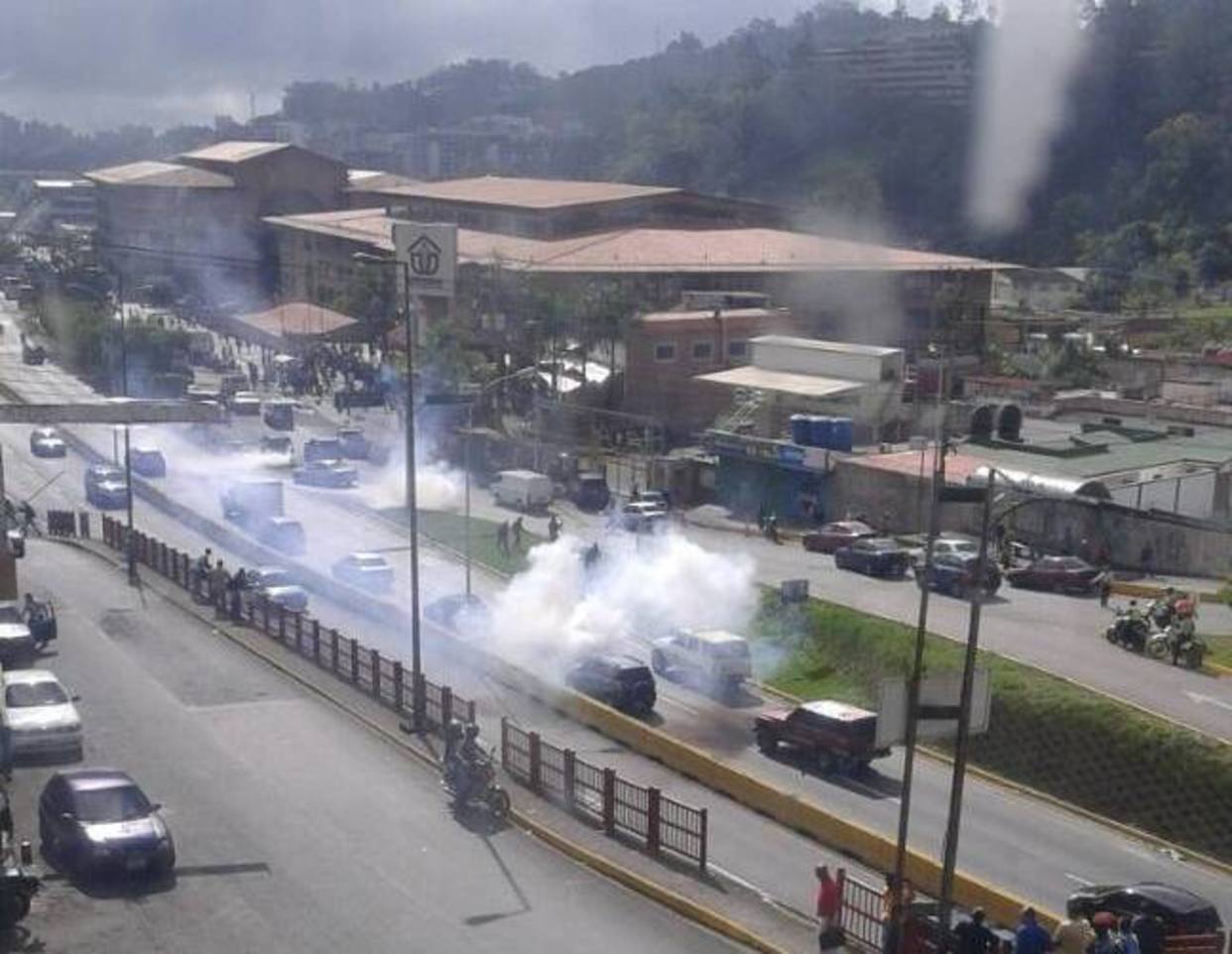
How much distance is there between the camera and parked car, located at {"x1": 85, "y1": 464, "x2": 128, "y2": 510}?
41.1 meters

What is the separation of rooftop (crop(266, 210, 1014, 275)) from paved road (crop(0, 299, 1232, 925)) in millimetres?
33998

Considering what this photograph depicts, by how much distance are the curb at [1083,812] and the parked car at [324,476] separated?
23150 mm

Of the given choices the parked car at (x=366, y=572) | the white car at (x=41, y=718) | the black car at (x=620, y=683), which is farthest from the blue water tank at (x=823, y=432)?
the white car at (x=41, y=718)

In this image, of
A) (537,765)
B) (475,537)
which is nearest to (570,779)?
(537,765)

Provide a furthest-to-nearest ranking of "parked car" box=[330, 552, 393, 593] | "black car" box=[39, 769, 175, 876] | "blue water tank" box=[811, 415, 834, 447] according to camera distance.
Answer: "blue water tank" box=[811, 415, 834, 447]
"parked car" box=[330, 552, 393, 593]
"black car" box=[39, 769, 175, 876]

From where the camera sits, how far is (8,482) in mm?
44219

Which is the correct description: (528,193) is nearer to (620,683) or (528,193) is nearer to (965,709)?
(620,683)

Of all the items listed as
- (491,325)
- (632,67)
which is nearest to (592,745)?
(491,325)

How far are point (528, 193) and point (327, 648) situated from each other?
50585mm

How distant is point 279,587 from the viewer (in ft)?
91.8

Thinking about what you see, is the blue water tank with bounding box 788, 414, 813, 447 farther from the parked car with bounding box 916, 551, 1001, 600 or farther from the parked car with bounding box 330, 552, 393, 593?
the parked car with bounding box 330, 552, 393, 593

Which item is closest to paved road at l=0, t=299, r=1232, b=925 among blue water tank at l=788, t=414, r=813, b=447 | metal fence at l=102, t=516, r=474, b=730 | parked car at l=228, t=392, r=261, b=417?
metal fence at l=102, t=516, r=474, b=730

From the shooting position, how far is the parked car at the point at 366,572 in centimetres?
2989

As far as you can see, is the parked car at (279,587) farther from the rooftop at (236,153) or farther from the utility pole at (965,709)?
the rooftop at (236,153)
